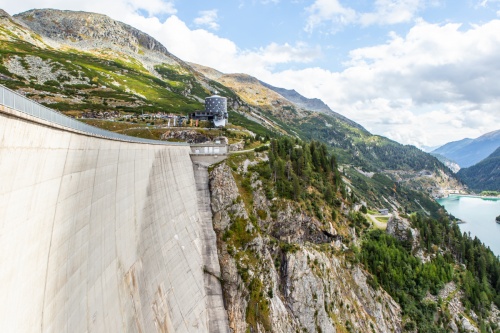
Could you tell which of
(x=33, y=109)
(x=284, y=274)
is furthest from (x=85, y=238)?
(x=284, y=274)

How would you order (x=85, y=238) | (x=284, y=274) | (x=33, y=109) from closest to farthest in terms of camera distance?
(x=33, y=109), (x=85, y=238), (x=284, y=274)

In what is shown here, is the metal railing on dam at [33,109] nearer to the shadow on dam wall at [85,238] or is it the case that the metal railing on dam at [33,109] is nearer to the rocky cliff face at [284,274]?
the shadow on dam wall at [85,238]

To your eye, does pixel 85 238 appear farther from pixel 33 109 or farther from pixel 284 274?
pixel 284 274

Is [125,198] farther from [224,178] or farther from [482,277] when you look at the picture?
[482,277]

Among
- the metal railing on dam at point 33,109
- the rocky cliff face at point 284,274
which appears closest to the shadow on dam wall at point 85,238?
the metal railing on dam at point 33,109

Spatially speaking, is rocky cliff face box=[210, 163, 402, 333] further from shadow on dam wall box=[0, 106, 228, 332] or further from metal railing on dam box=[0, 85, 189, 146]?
metal railing on dam box=[0, 85, 189, 146]

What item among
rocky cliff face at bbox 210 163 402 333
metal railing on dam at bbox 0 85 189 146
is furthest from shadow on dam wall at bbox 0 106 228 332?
rocky cliff face at bbox 210 163 402 333

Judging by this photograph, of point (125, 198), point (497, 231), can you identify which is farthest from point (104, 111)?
point (497, 231)
